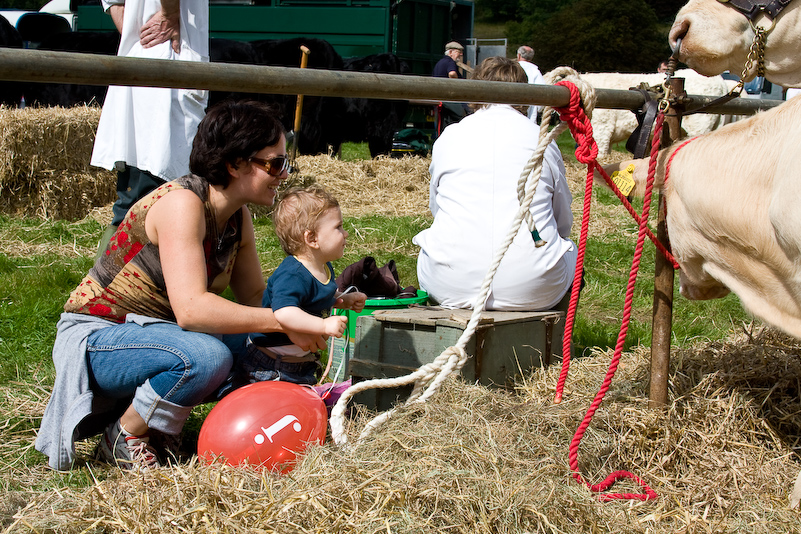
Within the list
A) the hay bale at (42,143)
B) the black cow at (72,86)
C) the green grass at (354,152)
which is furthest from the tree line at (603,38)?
the hay bale at (42,143)

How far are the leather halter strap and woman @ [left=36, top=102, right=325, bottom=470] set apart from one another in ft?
6.02

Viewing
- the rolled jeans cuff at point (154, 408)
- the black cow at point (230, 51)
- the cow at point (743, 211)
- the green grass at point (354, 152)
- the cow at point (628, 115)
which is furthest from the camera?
the green grass at point (354, 152)

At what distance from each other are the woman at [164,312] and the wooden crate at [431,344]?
401mm

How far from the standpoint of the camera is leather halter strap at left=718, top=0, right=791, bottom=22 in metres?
2.87

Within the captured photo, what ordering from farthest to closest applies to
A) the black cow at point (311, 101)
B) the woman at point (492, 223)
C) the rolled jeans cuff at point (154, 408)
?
the black cow at point (311, 101), the woman at point (492, 223), the rolled jeans cuff at point (154, 408)

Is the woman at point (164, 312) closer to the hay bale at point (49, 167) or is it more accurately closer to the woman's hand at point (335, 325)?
the woman's hand at point (335, 325)

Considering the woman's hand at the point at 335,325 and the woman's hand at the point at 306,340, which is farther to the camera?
the woman's hand at the point at 306,340

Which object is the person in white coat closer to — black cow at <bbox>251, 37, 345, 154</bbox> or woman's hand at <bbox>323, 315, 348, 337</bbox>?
woman's hand at <bbox>323, 315, 348, 337</bbox>

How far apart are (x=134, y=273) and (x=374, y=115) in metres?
9.84

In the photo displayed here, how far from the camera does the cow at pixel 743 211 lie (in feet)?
7.19

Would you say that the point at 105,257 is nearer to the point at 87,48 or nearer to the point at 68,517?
the point at 68,517

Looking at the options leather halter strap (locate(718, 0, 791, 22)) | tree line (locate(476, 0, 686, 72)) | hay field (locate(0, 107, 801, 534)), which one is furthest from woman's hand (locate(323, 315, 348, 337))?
tree line (locate(476, 0, 686, 72))

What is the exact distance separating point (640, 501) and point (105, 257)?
2010mm

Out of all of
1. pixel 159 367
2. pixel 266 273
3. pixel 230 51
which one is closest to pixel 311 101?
pixel 230 51
